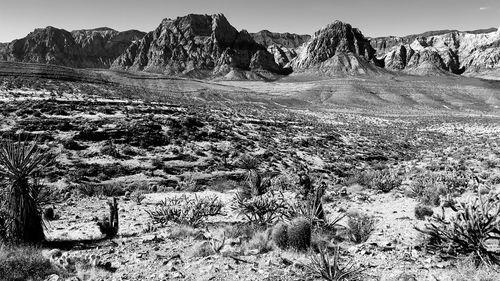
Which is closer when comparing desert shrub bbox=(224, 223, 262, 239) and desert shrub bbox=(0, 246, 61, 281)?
desert shrub bbox=(0, 246, 61, 281)

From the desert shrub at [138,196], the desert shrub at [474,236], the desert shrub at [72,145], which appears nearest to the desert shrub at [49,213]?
the desert shrub at [138,196]

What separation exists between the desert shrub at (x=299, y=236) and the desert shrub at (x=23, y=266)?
516 centimetres

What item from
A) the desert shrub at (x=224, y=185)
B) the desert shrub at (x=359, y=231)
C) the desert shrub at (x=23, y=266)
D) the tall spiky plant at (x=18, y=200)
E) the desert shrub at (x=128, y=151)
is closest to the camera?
the desert shrub at (x=23, y=266)

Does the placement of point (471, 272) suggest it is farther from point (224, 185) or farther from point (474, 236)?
point (224, 185)

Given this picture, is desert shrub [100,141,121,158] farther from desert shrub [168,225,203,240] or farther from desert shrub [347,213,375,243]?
desert shrub [347,213,375,243]

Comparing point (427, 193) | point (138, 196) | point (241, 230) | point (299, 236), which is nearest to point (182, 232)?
point (241, 230)

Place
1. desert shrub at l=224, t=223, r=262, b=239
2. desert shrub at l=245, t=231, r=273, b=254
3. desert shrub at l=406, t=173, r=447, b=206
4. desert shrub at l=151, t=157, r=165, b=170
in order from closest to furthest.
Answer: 1. desert shrub at l=245, t=231, r=273, b=254
2. desert shrub at l=224, t=223, r=262, b=239
3. desert shrub at l=406, t=173, r=447, b=206
4. desert shrub at l=151, t=157, r=165, b=170

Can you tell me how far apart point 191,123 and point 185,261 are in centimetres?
2676

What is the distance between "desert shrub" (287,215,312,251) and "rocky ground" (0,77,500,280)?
259 mm

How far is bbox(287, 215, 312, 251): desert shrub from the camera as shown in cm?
890

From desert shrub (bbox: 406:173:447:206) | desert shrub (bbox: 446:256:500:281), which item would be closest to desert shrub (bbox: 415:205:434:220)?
desert shrub (bbox: 406:173:447:206)

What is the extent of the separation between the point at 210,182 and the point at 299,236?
13438 millimetres

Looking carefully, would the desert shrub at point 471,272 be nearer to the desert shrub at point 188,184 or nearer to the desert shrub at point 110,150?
the desert shrub at point 188,184

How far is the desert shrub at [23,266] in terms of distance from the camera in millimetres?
7516
